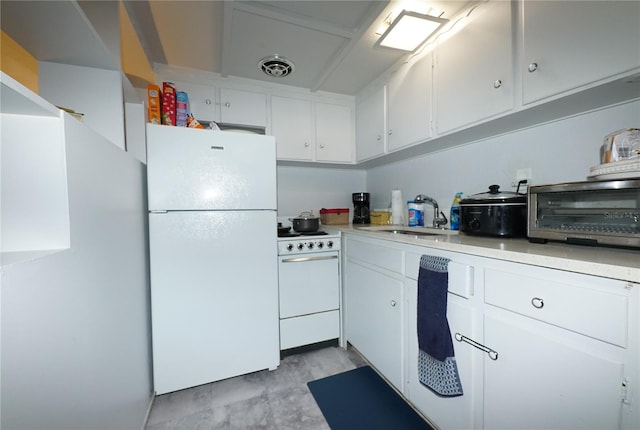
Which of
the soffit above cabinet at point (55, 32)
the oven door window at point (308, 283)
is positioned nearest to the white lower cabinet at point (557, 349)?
the oven door window at point (308, 283)

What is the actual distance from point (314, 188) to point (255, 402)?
1887 millimetres

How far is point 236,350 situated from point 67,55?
1756 mm

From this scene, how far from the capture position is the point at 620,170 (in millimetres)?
825

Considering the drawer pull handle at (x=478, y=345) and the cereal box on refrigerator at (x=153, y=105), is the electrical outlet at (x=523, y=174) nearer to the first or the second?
the drawer pull handle at (x=478, y=345)

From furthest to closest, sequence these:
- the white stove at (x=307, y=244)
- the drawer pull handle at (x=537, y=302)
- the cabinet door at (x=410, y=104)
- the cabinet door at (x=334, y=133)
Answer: the cabinet door at (x=334, y=133), the white stove at (x=307, y=244), the cabinet door at (x=410, y=104), the drawer pull handle at (x=537, y=302)

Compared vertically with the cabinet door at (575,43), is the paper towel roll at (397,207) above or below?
below

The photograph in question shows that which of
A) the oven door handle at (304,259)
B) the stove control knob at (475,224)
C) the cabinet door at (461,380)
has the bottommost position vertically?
the cabinet door at (461,380)

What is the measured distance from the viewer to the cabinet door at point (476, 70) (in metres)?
1.21

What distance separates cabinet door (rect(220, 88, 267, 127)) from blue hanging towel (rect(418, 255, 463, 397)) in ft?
5.96

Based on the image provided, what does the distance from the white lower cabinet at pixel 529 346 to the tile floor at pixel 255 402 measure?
565 millimetres

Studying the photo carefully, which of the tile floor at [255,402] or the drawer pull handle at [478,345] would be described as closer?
the drawer pull handle at [478,345]

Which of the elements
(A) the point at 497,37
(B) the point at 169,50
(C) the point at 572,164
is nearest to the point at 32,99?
(B) the point at 169,50

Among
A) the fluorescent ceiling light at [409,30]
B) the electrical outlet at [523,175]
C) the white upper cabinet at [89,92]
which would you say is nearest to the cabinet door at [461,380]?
the electrical outlet at [523,175]

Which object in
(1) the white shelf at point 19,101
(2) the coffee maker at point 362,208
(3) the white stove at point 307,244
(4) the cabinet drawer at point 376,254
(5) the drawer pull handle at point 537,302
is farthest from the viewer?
(2) the coffee maker at point 362,208
